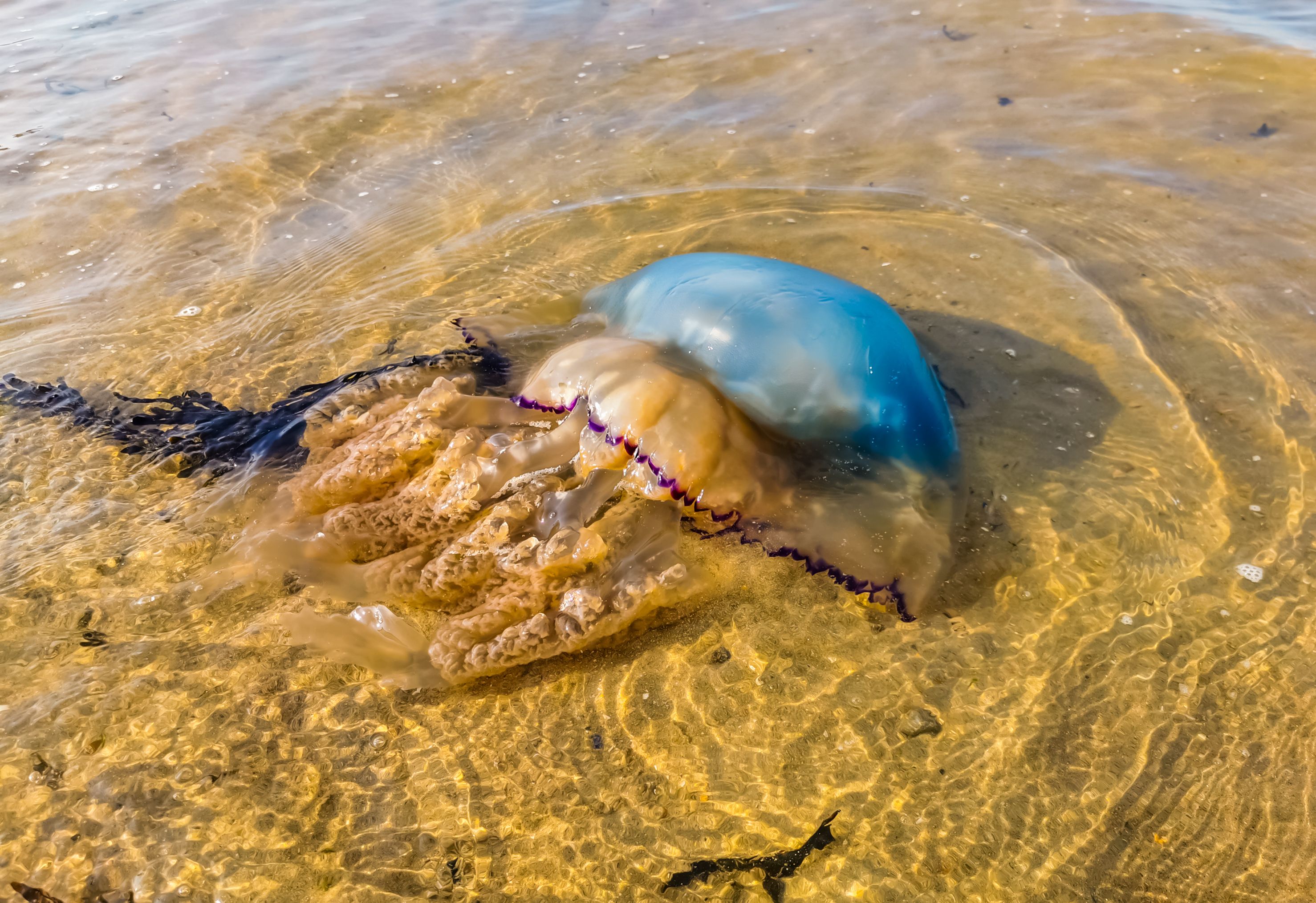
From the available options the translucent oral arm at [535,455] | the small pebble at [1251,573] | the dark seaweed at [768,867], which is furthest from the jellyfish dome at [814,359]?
the dark seaweed at [768,867]

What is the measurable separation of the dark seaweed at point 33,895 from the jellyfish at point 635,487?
78 centimetres

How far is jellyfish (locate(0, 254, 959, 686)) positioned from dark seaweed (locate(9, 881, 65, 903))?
2.55 ft

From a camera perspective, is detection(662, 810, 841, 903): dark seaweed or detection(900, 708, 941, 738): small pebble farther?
detection(900, 708, 941, 738): small pebble

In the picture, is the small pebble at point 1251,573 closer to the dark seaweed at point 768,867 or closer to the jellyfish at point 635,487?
the jellyfish at point 635,487

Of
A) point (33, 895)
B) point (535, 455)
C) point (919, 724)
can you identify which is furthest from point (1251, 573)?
point (33, 895)

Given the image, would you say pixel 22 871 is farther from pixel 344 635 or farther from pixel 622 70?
pixel 622 70

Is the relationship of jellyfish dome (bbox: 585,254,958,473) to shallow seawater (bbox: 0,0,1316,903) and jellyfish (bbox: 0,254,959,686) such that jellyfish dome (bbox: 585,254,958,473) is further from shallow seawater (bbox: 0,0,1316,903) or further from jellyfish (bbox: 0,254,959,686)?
shallow seawater (bbox: 0,0,1316,903)

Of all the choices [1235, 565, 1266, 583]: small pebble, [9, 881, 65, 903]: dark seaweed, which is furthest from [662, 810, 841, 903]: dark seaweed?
[1235, 565, 1266, 583]: small pebble

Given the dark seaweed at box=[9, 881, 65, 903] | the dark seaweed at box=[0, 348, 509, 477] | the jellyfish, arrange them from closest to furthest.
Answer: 1. the dark seaweed at box=[9, 881, 65, 903]
2. the jellyfish
3. the dark seaweed at box=[0, 348, 509, 477]

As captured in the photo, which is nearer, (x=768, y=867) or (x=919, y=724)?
(x=768, y=867)

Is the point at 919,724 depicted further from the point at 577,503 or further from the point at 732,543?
the point at 577,503

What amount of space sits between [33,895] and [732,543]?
1.99 m

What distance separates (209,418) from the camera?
3.10m

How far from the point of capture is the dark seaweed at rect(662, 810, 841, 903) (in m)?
1.85
